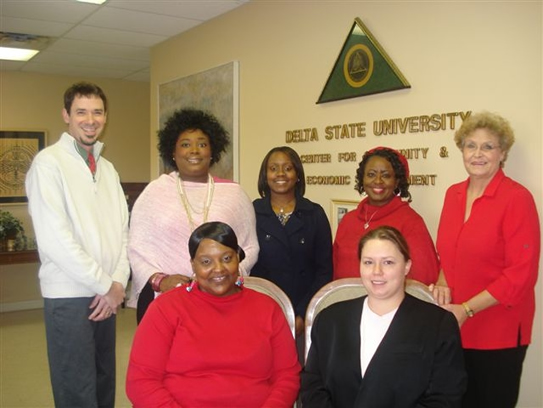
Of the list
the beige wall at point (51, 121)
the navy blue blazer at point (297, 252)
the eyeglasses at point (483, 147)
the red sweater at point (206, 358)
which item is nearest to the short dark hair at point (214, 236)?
the red sweater at point (206, 358)

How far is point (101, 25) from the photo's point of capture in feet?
16.1

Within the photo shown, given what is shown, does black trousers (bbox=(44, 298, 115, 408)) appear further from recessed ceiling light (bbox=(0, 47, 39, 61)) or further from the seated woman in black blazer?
recessed ceiling light (bbox=(0, 47, 39, 61))

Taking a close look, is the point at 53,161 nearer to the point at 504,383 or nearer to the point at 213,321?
the point at 213,321

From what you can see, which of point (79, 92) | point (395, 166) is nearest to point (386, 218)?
point (395, 166)

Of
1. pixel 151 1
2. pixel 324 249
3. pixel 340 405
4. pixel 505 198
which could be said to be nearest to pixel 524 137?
pixel 505 198

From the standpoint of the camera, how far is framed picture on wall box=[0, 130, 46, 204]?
263 inches

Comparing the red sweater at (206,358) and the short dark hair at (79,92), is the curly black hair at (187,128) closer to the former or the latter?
the short dark hair at (79,92)

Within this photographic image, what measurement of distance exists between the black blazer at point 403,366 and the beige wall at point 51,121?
5.90 meters

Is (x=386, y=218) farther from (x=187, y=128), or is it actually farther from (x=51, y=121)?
(x=51, y=121)

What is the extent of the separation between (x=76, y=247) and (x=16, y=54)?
15.1ft

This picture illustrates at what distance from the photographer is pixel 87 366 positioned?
7.73 ft

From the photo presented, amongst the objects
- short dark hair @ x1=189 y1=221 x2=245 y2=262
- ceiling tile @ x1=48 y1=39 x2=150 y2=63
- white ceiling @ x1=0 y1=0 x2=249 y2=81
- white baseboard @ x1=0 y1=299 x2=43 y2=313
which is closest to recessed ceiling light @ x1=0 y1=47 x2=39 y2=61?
white ceiling @ x1=0 y1=0 x2=249 y2=81

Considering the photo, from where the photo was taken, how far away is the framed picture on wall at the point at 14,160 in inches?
263

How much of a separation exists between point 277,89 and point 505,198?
2.35 metres
